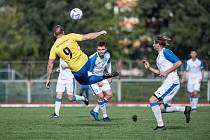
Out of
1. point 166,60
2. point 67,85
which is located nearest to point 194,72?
A: point 67,85

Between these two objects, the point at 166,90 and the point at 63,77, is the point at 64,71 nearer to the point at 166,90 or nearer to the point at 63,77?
the point at 63,77

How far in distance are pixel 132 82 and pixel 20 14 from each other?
33256 mm

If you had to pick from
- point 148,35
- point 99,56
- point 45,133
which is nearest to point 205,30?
point 148,35

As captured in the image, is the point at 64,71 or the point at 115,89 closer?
the point at 64,71

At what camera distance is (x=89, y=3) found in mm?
67812

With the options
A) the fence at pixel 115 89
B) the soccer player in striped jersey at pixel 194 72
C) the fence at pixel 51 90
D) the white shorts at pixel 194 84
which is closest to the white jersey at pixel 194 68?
the soccer player in striped jersey at pixel 194 72

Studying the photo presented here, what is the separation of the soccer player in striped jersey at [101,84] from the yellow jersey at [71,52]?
7.28 feet

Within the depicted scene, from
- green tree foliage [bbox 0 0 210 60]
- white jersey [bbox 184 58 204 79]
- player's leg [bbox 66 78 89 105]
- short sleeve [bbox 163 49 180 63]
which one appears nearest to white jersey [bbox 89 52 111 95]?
player's leg [bbox 66 78 89 105]

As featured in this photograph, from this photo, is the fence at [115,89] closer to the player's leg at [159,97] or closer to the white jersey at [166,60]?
the white jersey at [166,60]

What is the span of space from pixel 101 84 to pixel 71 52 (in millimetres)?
3010

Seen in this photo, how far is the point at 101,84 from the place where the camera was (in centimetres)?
2156

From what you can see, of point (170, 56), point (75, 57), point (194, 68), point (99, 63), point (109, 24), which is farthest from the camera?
point (109, 24)

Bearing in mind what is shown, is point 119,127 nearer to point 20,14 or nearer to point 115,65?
point 115,65

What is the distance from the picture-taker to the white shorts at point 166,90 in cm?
1761
